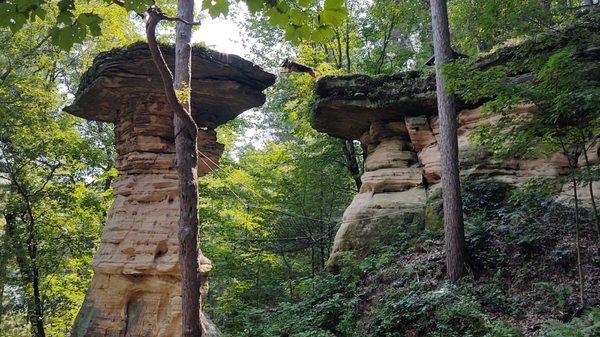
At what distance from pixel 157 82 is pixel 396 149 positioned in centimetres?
613

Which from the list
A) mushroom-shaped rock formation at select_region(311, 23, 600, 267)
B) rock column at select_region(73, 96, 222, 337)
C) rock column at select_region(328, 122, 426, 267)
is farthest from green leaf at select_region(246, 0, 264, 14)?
rock column at select_region(328, 122, 426, 267)

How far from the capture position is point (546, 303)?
579 centimetres

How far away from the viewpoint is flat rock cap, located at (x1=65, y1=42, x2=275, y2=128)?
8219 millimetres

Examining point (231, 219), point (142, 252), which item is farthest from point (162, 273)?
point (231, 219)

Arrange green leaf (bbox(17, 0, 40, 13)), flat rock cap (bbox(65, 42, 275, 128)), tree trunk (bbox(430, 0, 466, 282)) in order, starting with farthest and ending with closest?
flat rock cap (bbox(65, 42, 275, 128))
tree trunk (bbox(430, 0, 466, 282))
green leaf (bbox(17, 0, 40, 13))

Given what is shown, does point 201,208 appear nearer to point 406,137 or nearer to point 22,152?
point 22,152

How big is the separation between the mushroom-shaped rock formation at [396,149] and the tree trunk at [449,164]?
171cm

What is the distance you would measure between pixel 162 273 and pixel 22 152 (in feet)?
15.9

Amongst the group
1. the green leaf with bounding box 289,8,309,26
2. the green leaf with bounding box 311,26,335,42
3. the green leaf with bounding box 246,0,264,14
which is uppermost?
the green leaf with bounding box 246,0,264,14

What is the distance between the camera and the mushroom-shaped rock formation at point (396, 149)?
953 cm

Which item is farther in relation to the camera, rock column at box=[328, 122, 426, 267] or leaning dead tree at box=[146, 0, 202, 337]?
rock column at box=[328, 122, 426, 267]

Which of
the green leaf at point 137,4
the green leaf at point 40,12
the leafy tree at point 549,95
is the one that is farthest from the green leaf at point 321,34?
the leafy tree at point 549,95

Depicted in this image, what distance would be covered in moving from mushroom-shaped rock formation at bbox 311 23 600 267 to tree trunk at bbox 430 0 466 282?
67.4 inches

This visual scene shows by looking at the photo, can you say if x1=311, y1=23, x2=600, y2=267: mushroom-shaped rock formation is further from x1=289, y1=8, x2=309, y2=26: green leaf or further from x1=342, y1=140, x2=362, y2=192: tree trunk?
x1=289, y1=8, x2=309, y2=26: green leaf
